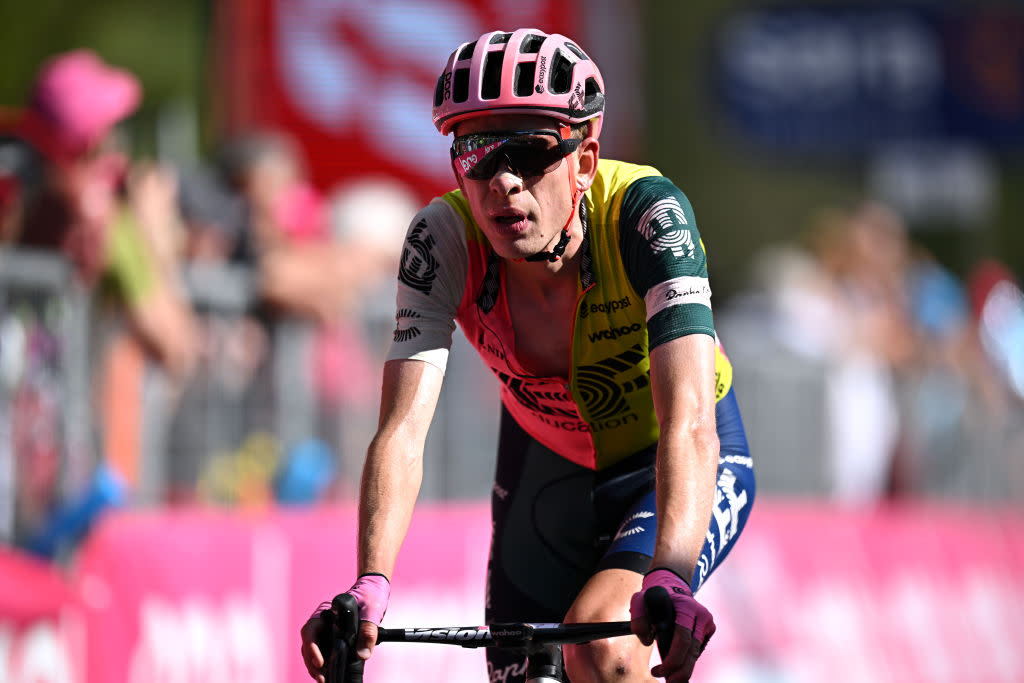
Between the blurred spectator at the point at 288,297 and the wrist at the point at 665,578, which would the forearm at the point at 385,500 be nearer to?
the wrist at the point at 665,578

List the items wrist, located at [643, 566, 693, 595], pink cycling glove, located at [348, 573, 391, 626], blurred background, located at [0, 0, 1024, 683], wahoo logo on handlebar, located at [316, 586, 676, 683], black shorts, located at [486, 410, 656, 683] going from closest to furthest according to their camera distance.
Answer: wrist, located at [643, 566, 693, 595], wahoo logo on handlebar, located at [316, 586, 676, 683], pink cycling glove, located at [348, 573, 391, 626], black shorts, located at [486, 410, 656, 683], blurred background, located at [0, 0, 1024, 683]

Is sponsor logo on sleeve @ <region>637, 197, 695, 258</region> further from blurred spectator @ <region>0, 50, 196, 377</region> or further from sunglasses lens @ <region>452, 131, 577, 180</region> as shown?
blurred spectator @ <region>0, 50, 196, 377</region>

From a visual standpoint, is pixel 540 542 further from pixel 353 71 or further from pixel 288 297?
pixel 353 71

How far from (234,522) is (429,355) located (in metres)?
3.01

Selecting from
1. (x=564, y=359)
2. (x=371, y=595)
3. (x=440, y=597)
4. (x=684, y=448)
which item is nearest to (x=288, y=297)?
(x=440, y=597)

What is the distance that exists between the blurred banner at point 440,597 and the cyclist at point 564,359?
205cm

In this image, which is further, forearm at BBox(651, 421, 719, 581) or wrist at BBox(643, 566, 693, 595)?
forearm at BBox(651, 421, 719, 581)

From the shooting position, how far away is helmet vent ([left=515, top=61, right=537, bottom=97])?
446cm

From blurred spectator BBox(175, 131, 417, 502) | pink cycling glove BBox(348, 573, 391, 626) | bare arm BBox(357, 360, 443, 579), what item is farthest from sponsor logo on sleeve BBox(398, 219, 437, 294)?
blurred spectator BBox(175, 131, 417, 502)

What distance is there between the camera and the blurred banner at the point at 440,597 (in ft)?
21.9

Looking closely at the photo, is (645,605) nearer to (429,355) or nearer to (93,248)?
(429,355)

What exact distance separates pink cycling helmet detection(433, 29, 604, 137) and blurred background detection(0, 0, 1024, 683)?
2.97 meters

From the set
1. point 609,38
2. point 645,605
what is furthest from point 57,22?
point 645,605

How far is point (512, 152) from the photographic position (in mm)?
4488
